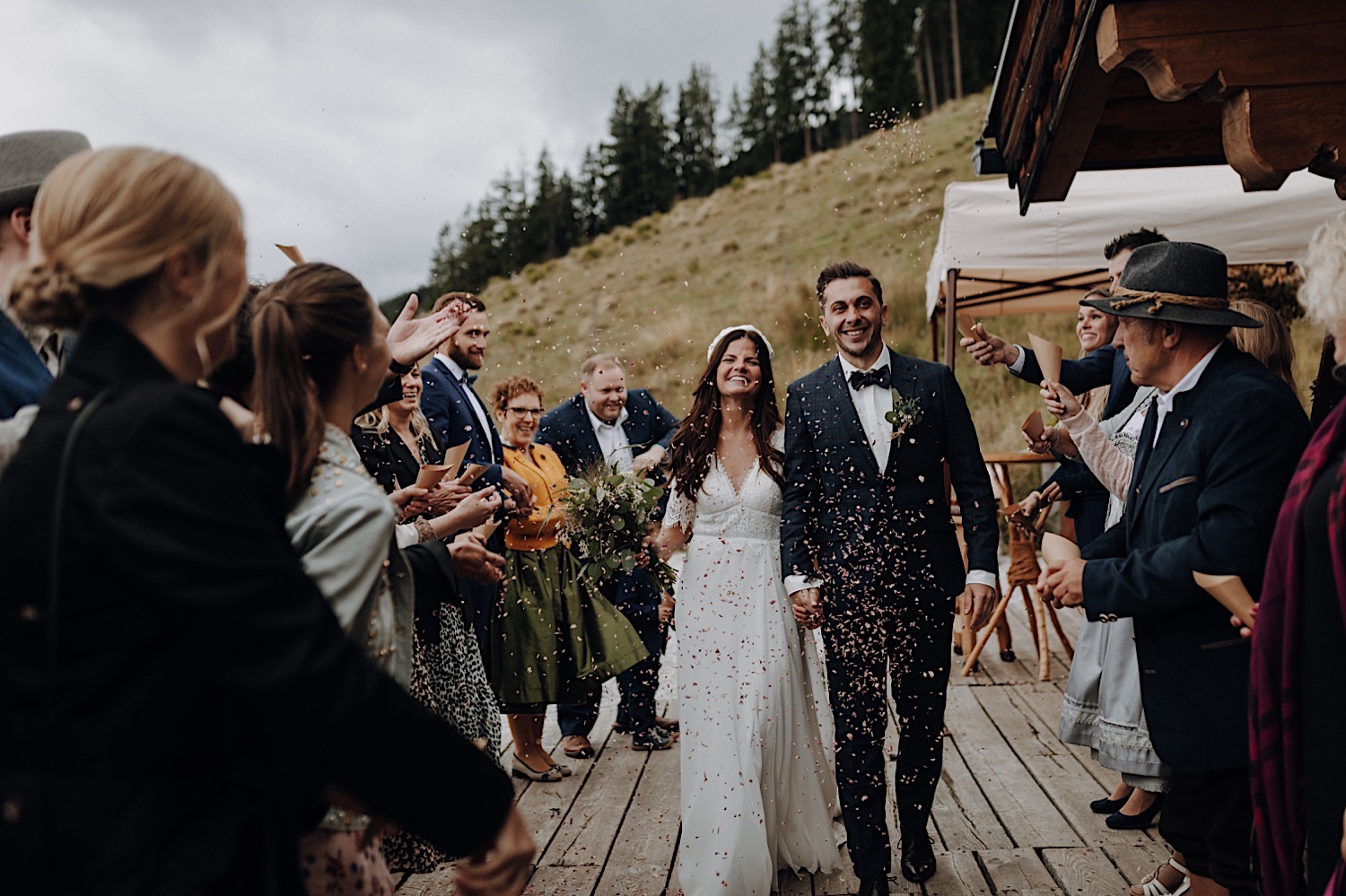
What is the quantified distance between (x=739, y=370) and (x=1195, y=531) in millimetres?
2095

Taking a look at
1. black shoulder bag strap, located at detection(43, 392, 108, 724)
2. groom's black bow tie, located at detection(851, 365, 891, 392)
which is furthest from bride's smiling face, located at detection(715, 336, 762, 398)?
black shoulder bag strap, located at detection(43, 392, 108, 724)

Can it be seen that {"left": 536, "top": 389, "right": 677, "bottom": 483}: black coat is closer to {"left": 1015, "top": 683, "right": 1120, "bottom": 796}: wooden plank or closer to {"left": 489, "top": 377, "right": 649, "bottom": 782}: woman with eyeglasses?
{"left": 489, "top": 377, "right": 649, "bottom": 782}: woman with eyeglasses

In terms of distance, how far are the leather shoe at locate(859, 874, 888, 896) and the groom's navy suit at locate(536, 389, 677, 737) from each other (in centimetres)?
239

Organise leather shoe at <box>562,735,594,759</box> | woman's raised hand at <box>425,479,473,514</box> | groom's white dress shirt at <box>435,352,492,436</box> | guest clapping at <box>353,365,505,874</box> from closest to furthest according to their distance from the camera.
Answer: guest clapping at <box>353,365,505,874</box> → woman's raised hand at <box>425,479,473,514</box> → groom's white dress shirt at <box>435,352,492,436</box> → leather shoe at <box>562,735,594,759</box>

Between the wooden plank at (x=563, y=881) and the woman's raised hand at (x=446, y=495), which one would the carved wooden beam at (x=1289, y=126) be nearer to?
the woman's raised hand at (x=446, y=495)

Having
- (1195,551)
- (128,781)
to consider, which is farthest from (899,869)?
(128,781)

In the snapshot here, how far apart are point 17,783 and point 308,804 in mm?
385

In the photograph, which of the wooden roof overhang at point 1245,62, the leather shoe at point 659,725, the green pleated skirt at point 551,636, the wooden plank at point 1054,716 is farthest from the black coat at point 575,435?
the wooden roof overhang at point 1245,62

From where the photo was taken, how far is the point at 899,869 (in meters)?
3.97

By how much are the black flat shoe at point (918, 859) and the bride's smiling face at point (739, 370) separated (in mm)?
1945

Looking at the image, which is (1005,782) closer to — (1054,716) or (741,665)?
(1054,716)

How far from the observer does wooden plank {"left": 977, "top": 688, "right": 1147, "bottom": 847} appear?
4242 mm

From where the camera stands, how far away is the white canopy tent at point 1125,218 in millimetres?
6273

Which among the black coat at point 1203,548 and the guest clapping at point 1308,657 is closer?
the guest clapping at point 1308,657
